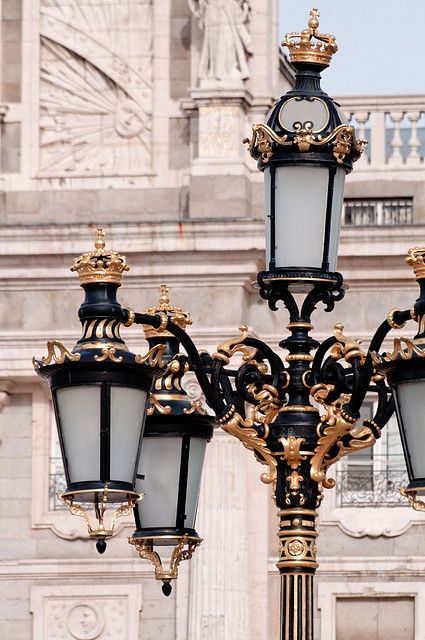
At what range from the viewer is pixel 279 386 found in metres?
12.4

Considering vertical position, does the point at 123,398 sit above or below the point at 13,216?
below

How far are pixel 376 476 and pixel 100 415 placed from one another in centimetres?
1869

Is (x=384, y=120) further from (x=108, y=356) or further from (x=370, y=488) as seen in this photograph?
(x=108, y=356)

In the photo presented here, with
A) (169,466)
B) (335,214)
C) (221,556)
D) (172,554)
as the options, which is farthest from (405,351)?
(221,556)

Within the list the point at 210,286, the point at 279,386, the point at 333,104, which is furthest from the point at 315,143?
the point at 210,286

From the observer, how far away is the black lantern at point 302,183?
41.1 ft

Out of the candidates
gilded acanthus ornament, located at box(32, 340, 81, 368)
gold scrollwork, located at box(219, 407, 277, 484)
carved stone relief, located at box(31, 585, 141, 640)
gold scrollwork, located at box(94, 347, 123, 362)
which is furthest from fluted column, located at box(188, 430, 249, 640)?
gold scrollwork, located at box(94, 347, 123, 362)

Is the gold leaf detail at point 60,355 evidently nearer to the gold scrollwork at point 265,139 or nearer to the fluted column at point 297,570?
the fluted column at point 297,570

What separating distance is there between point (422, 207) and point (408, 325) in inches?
64.3

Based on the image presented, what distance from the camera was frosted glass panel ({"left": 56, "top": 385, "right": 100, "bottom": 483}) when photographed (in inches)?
460

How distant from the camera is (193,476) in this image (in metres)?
13.6

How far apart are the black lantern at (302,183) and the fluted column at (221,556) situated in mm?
16604

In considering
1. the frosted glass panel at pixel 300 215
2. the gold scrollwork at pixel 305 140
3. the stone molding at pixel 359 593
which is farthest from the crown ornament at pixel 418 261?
the stone molding at pixel 359 593

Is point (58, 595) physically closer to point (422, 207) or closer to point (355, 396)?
point (422, 207)
